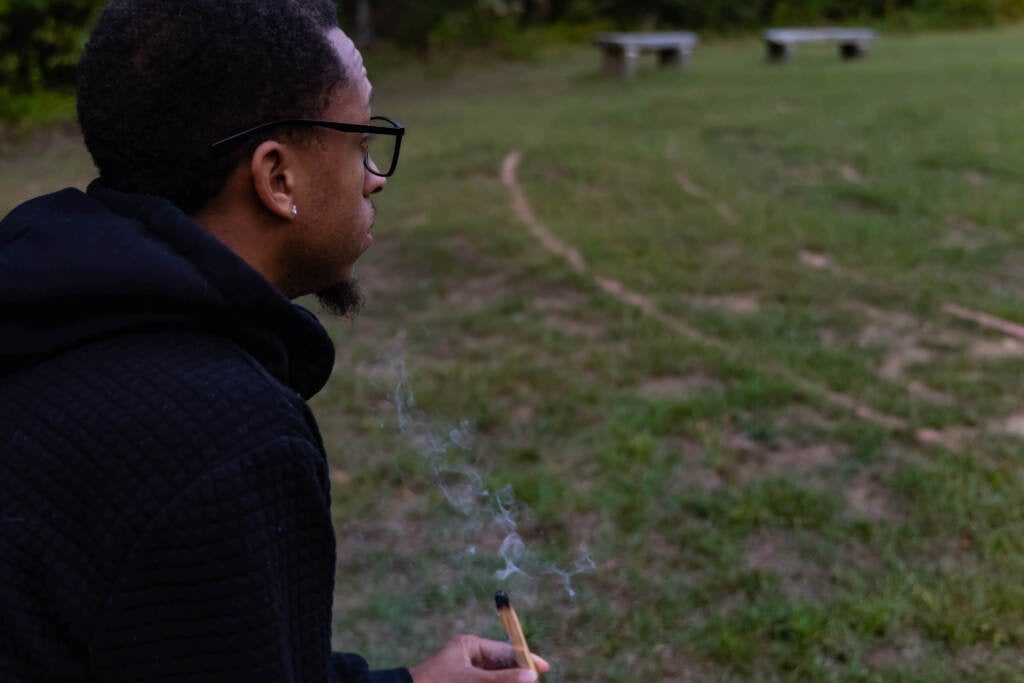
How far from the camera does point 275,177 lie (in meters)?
1.41

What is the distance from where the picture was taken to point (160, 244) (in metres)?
1.26

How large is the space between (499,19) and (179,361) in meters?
17.7

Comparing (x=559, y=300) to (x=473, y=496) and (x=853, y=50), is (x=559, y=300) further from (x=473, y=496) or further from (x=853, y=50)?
(x=853, y=50)

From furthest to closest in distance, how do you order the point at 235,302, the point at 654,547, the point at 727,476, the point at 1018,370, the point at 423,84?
1. the point at 423,84
2. the point at 1018,370
3. the point at 727,476
4. the point at 654,547
5. the point at 235,302

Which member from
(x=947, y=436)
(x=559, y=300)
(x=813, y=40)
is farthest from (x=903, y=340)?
(x=813, y=40)

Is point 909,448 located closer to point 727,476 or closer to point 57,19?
point 727,476

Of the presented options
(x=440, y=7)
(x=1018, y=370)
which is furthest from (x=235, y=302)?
(x=440, y=7)

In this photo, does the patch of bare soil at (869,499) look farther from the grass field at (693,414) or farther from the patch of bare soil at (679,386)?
the patch of bare soil at (679,386)

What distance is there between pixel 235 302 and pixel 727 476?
294 cm

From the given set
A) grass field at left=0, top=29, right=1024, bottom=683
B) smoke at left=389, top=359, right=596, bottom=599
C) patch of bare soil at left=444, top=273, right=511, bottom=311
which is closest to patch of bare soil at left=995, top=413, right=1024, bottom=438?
grass field at left=0, top=29, right=1024, bottom=683

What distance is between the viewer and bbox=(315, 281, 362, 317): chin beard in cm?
167

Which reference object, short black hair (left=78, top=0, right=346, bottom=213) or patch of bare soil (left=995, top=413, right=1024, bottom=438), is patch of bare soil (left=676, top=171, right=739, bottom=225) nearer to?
patch of bare soil (left=995, top=413, right=1024, bottom=438)

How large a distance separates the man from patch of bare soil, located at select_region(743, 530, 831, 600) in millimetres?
2214

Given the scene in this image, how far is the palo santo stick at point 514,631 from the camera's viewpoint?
154 cm
